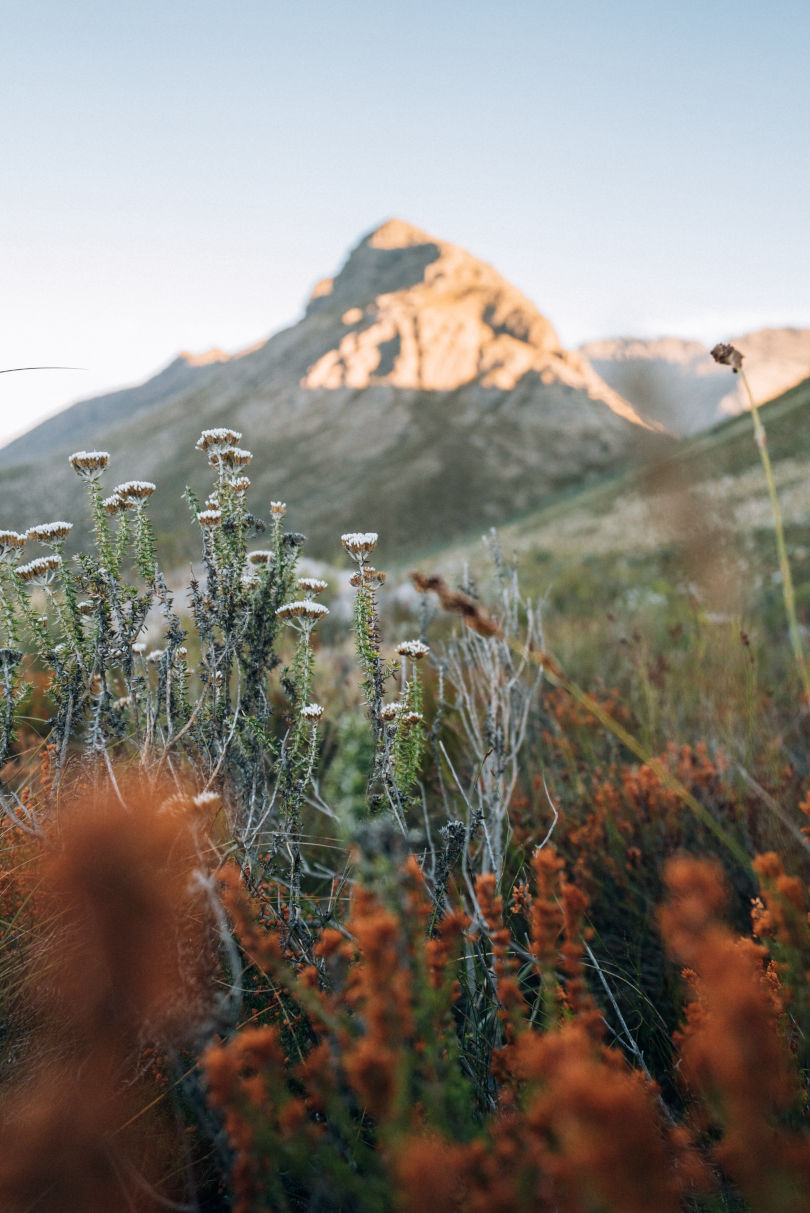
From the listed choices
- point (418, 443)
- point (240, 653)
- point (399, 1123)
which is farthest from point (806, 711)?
point (418, 443)

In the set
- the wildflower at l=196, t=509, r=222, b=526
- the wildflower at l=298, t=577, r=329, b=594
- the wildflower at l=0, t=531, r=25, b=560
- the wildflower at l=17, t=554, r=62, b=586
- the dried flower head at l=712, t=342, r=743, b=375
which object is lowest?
the wildflower at l=298, t=577, r=329, b=594

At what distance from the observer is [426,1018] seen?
0.92m

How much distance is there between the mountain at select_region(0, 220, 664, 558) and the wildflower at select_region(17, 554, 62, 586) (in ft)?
125

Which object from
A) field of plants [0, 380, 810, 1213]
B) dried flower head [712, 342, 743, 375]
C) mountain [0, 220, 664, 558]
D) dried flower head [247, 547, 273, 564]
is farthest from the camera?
mountain [0, 220, 664, 558]

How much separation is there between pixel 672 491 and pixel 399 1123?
9.36 meters

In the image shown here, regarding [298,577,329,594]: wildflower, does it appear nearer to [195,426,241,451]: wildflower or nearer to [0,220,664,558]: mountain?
[195,426,241,451]: wildflower

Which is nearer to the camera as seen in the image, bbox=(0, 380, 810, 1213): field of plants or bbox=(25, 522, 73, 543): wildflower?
bbox=(0, 380, 810, 1213): field of plants

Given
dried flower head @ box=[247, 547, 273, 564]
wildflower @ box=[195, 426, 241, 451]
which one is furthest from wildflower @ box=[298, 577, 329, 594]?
wildflower @ box=[195, 426, 241, 451]

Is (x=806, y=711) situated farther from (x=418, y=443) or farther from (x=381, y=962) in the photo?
(x=418, y=443)

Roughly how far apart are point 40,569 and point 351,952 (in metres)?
1.35

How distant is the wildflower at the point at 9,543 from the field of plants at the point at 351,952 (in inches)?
0.5

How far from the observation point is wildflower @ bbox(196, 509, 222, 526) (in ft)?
6.73

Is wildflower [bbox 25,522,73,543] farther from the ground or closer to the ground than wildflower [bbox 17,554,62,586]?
farther from the ground

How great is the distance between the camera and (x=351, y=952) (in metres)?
1.55
